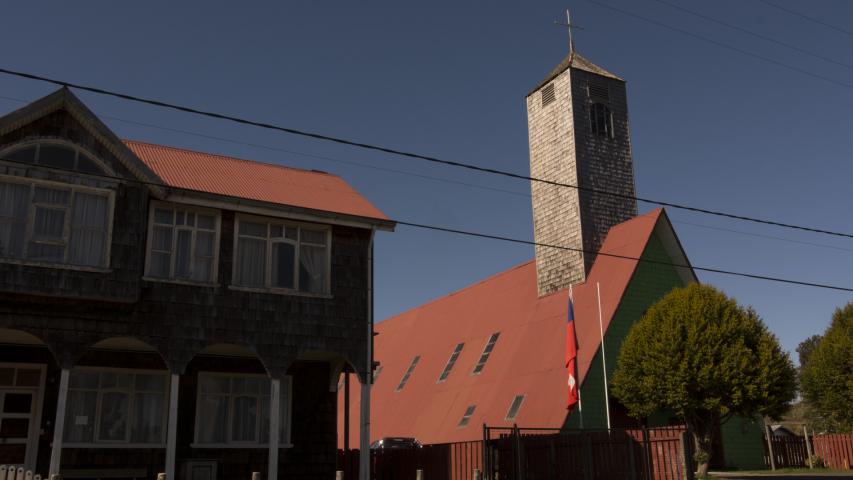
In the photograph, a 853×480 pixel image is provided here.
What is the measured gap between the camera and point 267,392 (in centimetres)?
2259

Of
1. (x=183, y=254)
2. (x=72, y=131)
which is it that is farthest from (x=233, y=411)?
(x=72, y=131)

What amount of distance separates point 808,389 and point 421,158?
32245 mm

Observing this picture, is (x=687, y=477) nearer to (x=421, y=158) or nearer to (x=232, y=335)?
(x=421, y=158)

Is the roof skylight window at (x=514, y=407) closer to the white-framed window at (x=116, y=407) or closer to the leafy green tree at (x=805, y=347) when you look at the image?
the white-framed window at (x=116, y=407)

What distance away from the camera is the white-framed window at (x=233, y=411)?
21.6 meters

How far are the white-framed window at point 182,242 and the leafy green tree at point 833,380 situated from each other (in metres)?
31.1

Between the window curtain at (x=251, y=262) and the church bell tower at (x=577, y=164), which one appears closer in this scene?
the window curtain at (x=251, y=262)

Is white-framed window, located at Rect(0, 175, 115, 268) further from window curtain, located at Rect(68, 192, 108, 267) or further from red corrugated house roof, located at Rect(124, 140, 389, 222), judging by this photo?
red corrugated house roof, located at Rect(124, 140, 389, 222)

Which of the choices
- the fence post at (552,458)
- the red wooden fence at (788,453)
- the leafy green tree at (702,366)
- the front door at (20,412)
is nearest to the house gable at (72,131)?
the front door at (20,412)

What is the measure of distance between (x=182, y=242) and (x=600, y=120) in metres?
24.7

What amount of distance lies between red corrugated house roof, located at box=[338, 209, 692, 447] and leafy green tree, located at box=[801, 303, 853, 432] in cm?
1300

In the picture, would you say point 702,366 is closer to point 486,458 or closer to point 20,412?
point 486,458

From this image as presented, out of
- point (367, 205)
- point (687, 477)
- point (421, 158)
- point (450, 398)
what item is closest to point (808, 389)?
point (450, 398)

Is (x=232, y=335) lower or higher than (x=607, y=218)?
lower
